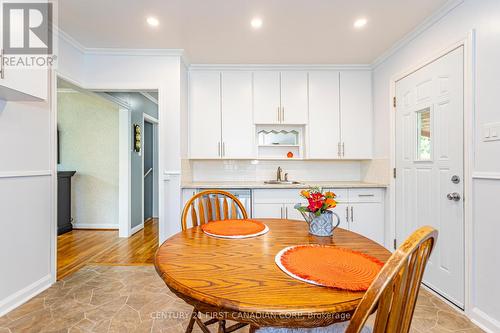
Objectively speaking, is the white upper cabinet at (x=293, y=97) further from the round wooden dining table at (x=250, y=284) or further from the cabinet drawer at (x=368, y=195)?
the round wooden dining table at (x=250, y=284)

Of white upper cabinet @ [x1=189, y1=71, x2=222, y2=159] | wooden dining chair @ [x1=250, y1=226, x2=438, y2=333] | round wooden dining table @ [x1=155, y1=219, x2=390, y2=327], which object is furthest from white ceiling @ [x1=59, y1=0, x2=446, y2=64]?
wooden dining chair @ [x1=250, y1=226, x2=438, y2=333]

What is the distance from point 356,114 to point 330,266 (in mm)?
2756

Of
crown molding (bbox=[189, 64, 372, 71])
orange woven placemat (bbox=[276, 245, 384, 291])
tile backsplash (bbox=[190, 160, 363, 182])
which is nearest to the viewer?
orange woven placemat (bbox=[276, 245, 384, 291])

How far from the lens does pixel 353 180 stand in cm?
342

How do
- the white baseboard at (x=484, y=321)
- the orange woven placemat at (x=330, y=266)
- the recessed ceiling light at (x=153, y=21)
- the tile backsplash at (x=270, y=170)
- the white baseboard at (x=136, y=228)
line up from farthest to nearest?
the white baseboard at (x=136, y=228) < the tile backsplash at (x=270, y=170) < the recessed ceiling light at (x=153, y=21) < the white baseboard at (x=484, y=321) < the orange woven placemat at (x=330, y=266)

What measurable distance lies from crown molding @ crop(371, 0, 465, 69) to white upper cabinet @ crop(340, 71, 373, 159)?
0.29m

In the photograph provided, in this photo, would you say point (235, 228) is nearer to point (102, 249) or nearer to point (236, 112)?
point (236, 112)

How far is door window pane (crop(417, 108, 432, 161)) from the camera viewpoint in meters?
2.18

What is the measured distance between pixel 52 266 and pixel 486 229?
3.62 metres

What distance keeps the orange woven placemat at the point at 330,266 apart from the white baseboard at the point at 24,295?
2.25 metres

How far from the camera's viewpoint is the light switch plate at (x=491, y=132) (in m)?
1.57

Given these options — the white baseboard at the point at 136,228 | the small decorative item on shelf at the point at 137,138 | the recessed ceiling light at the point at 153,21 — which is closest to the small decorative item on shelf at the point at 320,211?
the recessed ceiling light at the point at 153,21

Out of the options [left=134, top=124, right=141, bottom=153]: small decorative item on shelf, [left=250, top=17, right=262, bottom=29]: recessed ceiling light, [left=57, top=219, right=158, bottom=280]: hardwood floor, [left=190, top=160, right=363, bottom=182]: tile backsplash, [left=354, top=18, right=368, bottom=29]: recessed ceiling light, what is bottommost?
[left=57, top=219, right=158, bottom=280]: hardwood floor

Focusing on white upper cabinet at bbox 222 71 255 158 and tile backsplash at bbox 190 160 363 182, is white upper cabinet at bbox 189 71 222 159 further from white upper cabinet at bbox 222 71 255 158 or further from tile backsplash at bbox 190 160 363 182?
tile backsplash at bbox 190 160 363 182
